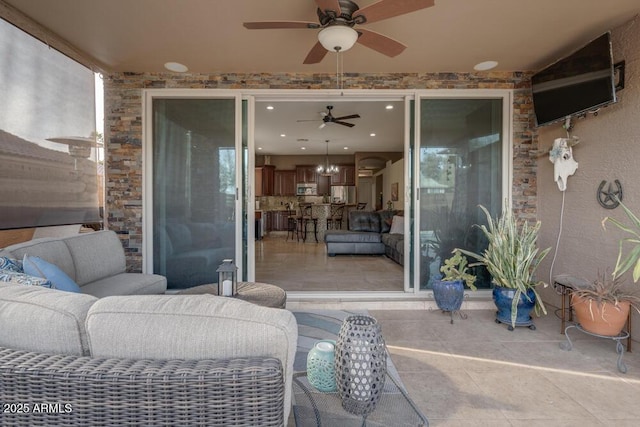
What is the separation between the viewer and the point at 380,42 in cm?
248

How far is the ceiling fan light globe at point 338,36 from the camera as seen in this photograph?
2.21m

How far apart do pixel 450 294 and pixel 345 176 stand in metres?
7.70

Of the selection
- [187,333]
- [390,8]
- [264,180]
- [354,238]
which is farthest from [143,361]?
[264,180]

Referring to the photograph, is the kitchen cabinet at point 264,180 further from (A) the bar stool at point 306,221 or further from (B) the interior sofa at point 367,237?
(B) the interior sofa at point 367,237

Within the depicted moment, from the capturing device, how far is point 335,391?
1.41 metres

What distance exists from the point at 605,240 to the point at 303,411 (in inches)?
116

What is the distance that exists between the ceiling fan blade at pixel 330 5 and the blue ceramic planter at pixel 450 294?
2479mm

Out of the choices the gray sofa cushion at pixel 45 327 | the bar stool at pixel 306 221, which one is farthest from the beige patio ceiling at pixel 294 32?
the bar stool at pixel 306 221

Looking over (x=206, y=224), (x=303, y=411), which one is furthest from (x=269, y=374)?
(x=206, y=224)

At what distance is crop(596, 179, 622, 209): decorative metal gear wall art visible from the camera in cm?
273

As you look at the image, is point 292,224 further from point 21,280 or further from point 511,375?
point 21,280

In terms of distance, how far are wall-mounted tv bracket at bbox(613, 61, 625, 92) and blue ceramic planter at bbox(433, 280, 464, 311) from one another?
6.91ft

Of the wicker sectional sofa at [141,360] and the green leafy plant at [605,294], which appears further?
the green leafy plant at [605,294]

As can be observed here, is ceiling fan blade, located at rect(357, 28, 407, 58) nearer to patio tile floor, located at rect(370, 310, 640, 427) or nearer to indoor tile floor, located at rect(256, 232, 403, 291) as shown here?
patio tile floor, located at rect(370, 310, 640, 427)
